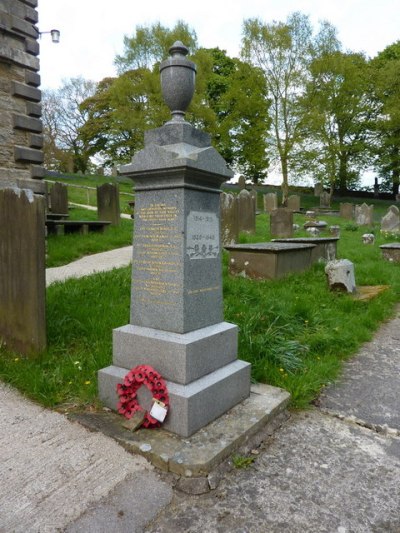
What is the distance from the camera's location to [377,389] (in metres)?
3.49

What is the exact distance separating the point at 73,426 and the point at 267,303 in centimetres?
313

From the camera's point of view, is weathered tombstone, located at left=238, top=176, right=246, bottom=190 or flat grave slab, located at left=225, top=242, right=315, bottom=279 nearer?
flat grave slab, located at left=225, top=242, right=315, bottom=279

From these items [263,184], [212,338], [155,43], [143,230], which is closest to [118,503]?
[212,338]

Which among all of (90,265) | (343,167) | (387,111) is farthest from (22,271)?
(343,167)

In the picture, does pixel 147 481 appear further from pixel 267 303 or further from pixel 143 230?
pixel 267 303

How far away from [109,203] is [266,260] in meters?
7.43

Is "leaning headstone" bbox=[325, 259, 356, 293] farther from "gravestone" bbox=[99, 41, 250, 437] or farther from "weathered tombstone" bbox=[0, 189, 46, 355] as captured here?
"weathered tombstone" bbox=[0, 189, 46, 355]

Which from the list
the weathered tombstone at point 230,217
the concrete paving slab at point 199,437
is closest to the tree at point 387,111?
the weathered tombstone at point 230,217

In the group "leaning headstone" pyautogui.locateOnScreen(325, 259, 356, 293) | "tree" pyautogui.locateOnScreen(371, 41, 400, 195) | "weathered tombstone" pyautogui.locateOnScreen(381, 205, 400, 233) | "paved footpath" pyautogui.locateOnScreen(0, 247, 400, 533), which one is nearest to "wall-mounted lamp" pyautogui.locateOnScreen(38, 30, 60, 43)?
"leaning headstone" pyautogui.locateOnScreen(325, 259, 356, 293)

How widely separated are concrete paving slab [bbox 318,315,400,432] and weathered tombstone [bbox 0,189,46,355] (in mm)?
2611

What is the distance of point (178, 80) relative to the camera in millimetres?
2754

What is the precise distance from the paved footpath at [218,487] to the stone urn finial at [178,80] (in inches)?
91.9

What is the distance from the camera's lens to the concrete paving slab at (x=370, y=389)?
10.0 feet

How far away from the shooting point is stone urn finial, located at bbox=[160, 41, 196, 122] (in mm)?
2748
